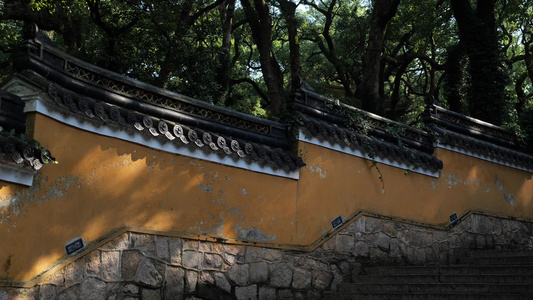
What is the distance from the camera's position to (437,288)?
24.7 feet

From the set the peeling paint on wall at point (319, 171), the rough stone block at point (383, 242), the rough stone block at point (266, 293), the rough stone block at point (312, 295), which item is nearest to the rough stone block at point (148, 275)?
the rough stone block at point (266, 293)

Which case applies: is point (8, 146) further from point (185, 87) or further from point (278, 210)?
point (185, 87)

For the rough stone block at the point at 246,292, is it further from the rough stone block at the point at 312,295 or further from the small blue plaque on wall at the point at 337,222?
the small blue plaque on wall at the point at 337,222

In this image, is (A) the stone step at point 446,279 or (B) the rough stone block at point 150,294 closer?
(B) the rough stone block at point 150,294

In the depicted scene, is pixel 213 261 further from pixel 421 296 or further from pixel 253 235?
pixel 421 296

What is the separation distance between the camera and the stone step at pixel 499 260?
28.3 feet

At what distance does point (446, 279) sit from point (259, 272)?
2.54 meters

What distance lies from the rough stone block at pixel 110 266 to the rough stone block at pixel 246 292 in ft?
5.66

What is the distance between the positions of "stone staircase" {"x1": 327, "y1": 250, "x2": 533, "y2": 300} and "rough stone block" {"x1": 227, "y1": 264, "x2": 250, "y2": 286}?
1.51 m

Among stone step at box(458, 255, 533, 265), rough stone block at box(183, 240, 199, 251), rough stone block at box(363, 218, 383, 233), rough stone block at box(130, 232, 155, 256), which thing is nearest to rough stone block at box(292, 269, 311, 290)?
rough stone block at box(363, 218, 383, 233)

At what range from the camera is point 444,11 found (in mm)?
16500

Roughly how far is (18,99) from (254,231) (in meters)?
3.45

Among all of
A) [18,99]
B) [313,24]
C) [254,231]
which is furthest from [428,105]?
[313,24]

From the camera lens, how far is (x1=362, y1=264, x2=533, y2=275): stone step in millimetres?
7704
